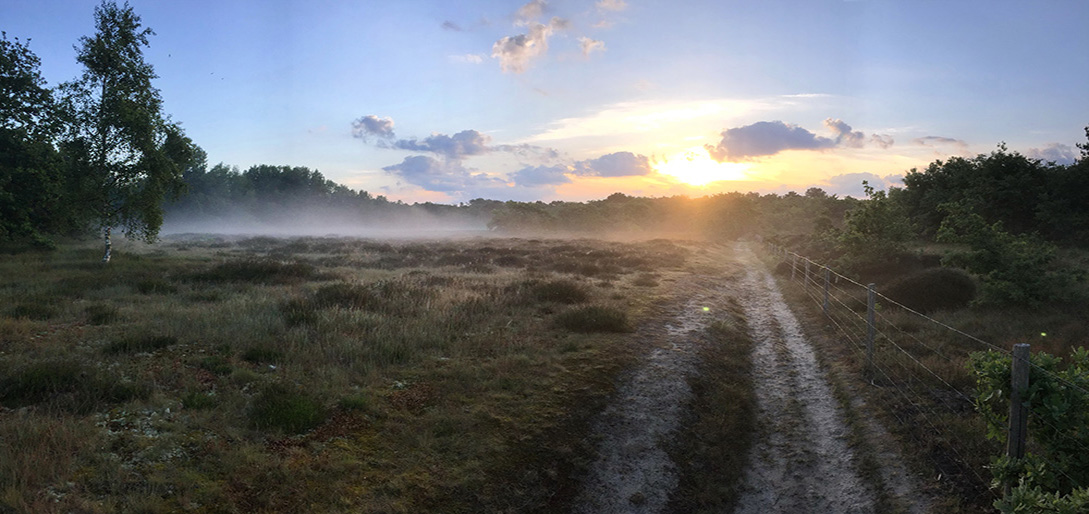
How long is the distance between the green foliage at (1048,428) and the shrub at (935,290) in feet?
40.4

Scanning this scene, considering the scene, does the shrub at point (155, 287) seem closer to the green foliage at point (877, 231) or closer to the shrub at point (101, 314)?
the shrub at point (101, 314)

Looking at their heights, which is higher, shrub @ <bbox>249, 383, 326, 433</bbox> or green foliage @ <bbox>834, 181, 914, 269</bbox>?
green foliage @ <bbox>834, 181, 914, 269</bbox>

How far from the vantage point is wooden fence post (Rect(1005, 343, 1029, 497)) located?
507 cm

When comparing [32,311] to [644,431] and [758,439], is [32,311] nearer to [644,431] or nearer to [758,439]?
[644,431]

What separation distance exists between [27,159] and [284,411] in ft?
91.0

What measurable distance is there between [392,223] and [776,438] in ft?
495

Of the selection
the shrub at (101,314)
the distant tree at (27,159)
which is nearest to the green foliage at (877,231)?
the shrub at (101,314)

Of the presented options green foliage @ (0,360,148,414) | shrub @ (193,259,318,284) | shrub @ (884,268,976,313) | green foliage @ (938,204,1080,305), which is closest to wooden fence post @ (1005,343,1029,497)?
green foliage @ (0,360,148,414)

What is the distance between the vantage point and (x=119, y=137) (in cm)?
2525

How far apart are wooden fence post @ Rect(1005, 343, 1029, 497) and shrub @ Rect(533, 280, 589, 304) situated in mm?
11968

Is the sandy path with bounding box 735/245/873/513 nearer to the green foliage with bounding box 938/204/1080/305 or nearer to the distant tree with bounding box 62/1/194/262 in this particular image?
the green foliage with bounding box 938/204/1080/305

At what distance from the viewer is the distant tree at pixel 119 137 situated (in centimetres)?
2458

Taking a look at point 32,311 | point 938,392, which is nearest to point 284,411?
point 32,311

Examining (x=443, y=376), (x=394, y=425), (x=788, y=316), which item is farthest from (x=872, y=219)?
(x=394, y=425)
